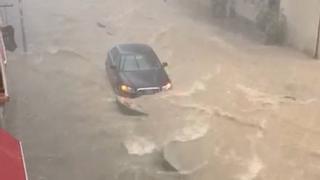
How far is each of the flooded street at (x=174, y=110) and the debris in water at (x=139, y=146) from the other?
2 centimetres

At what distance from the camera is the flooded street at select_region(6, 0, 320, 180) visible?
1045 centimetres

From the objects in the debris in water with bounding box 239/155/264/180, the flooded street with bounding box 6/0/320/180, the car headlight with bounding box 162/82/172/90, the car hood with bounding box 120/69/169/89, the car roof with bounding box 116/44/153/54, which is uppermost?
the car roof with bounding box 116/44/153/54

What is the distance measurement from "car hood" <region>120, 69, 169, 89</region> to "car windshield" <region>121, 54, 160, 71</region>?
0.46ft

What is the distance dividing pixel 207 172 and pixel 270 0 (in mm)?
8502

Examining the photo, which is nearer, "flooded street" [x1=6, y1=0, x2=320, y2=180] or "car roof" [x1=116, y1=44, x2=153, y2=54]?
"flooded street" [x1=6, y1=0, x2=320, y2=180]

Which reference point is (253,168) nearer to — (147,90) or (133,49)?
(147,90)

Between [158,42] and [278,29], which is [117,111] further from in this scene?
[278,29]

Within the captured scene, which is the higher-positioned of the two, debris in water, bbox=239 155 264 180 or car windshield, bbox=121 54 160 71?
car windshield, bbox=121 54 160 71

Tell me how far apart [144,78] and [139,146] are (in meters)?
2.09

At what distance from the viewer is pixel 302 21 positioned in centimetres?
1588

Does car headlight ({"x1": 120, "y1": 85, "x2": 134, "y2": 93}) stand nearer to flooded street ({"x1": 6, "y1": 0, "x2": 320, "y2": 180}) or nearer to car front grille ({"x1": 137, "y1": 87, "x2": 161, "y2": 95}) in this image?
car front grille ({"x1": 137, "y1": 87, "x2": 161, "y2": 95})

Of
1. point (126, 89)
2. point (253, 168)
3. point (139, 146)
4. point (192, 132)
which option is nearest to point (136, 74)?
point (126, 89)

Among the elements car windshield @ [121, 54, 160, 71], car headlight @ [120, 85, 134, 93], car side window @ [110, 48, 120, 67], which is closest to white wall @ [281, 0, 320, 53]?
car windshield @ [121, 54, 160, 71]

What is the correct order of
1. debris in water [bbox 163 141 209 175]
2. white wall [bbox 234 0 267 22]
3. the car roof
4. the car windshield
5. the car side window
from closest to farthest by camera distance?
1. debris in water [bbox 163 141 209 175]
2. the car windshield
3. the car side window
4. the car roof
5. white wall [bbox 234 0 267 22]
